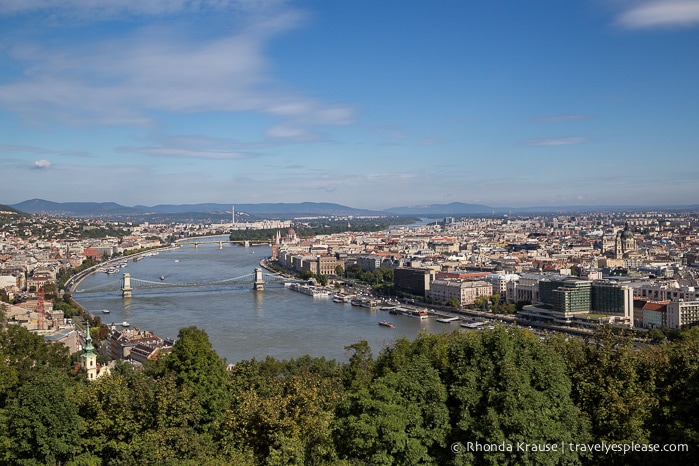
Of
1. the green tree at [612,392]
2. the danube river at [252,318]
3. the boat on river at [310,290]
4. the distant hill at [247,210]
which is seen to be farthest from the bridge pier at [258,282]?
the distant hill at [247,210]

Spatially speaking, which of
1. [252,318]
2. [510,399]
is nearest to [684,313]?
[252,318]

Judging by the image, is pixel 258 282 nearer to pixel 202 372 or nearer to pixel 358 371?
pixel 358 371

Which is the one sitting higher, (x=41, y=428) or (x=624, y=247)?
(x=41, y=428)

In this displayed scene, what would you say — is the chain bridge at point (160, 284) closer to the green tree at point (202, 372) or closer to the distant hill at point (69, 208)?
the green tree at point (202, 372)

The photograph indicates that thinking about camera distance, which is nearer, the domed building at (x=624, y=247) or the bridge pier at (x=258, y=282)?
the bridge pier at (x=258, y=282)

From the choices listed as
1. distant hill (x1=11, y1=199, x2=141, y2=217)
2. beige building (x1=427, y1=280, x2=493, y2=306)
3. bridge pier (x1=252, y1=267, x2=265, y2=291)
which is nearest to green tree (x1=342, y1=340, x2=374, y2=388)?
beige building (x1=427, y1=280, x2=493, y2=306)

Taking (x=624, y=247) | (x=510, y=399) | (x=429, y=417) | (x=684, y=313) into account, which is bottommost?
(x=684, y=313)

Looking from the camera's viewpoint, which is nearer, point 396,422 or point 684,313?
point 396,422

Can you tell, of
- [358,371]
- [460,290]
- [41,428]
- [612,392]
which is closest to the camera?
[612,392]

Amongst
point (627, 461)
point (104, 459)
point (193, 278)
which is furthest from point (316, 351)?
point (193, 278)

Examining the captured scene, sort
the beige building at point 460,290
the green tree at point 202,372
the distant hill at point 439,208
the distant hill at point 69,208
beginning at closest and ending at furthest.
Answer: the green tree at point 202,372
the beige building at point 460,290
the distant hill at point 69,208
the distant hill at point 439,208

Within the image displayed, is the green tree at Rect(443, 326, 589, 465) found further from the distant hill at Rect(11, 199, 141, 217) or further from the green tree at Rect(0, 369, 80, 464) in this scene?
the distant hill at Rect(11, 199, 141, 217)
